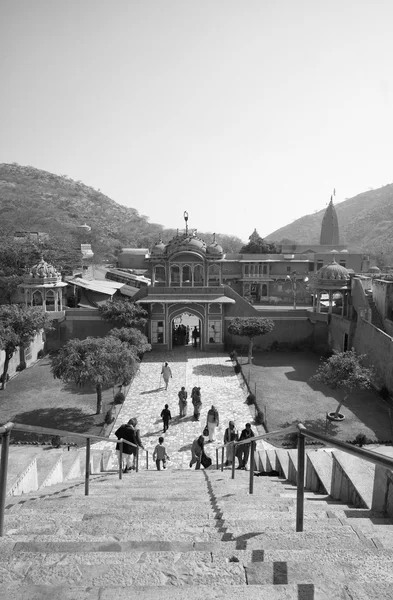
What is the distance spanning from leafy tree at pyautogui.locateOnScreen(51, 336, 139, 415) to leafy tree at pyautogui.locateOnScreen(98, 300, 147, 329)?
26.3 feet

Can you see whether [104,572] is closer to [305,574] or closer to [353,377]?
[305,574]

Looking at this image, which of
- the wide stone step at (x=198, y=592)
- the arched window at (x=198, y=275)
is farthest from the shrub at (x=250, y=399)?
Answer: the wide stone step at (x=198, y=592)

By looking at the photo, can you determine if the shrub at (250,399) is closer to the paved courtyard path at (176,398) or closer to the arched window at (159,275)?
the paved courtyard path at (176,398)

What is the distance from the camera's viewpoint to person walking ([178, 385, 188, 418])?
54.5 feet

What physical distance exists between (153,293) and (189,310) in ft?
8.66

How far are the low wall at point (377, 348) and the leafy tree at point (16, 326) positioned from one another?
16.6 metres

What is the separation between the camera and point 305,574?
2385 mm

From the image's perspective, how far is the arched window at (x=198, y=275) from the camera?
2885 centimetres

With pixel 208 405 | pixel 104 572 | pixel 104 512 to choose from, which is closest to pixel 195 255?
pixel 208 405

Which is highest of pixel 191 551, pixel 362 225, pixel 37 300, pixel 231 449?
pixel 362 225

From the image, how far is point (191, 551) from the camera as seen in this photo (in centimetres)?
285

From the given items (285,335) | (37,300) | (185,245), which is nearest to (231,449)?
(285,335)

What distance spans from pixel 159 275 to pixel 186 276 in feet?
6.61

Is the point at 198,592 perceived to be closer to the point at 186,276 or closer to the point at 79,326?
the point at 79,326
